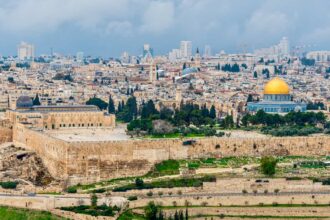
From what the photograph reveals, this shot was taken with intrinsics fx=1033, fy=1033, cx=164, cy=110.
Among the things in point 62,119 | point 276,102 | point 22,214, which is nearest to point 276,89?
point 276,102

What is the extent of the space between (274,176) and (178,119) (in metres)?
15.3

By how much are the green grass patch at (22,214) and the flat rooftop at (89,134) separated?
8104 millimetres

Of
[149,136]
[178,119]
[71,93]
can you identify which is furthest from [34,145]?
[71,93]

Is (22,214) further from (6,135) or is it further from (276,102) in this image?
(276,102)

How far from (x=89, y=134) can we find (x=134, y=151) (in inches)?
301

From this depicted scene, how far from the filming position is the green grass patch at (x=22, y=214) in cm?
4212

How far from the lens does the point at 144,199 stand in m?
43.0

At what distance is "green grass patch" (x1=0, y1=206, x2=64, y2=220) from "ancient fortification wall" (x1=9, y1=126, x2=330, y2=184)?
5.16 m

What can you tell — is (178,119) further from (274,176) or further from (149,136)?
(274,176)

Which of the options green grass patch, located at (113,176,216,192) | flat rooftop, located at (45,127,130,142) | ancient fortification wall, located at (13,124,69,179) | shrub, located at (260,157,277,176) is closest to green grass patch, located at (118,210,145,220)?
green grass patch, located at (113,176,216,192)

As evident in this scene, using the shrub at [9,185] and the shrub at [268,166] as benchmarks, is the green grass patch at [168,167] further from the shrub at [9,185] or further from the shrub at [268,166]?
the shrub at [9,185]

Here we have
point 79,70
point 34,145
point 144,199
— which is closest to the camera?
point 144,199

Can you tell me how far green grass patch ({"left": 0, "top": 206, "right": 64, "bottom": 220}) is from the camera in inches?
1658

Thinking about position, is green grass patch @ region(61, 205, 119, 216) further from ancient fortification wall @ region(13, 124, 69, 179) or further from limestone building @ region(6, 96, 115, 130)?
limestone building @ region(6, 96, 115, 130)
